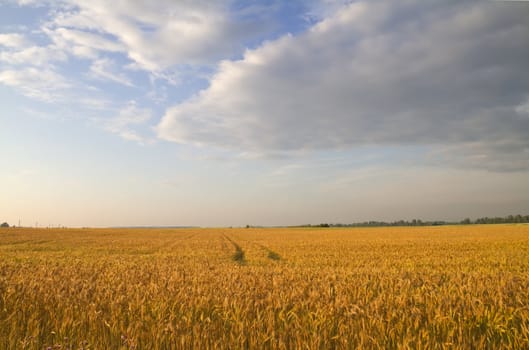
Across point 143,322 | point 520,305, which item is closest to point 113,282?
point 143,322

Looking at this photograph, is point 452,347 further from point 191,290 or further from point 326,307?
point 191,290

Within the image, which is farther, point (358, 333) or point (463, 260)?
point (463, 260)

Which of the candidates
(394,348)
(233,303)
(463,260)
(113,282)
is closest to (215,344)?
(233,303)

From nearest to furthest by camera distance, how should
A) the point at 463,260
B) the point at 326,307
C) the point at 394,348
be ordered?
1. the point at 394,348
2. the point at 326,307
3. the point at 463,260

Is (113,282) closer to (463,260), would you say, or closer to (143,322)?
(143,322)

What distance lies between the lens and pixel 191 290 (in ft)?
22.8

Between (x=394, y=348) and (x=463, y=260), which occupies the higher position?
(x=394, y=348)

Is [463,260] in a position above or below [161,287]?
below

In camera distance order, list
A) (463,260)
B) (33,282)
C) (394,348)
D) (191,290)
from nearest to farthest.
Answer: (394,348), (191,290), (33,282), (463,260)

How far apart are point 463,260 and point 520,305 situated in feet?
43.7

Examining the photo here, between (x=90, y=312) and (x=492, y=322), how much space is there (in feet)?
19.9

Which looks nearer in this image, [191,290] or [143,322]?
[143,322]

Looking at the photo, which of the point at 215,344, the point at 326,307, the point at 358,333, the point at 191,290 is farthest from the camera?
the point at 191,290

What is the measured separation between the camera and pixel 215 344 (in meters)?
3.95
